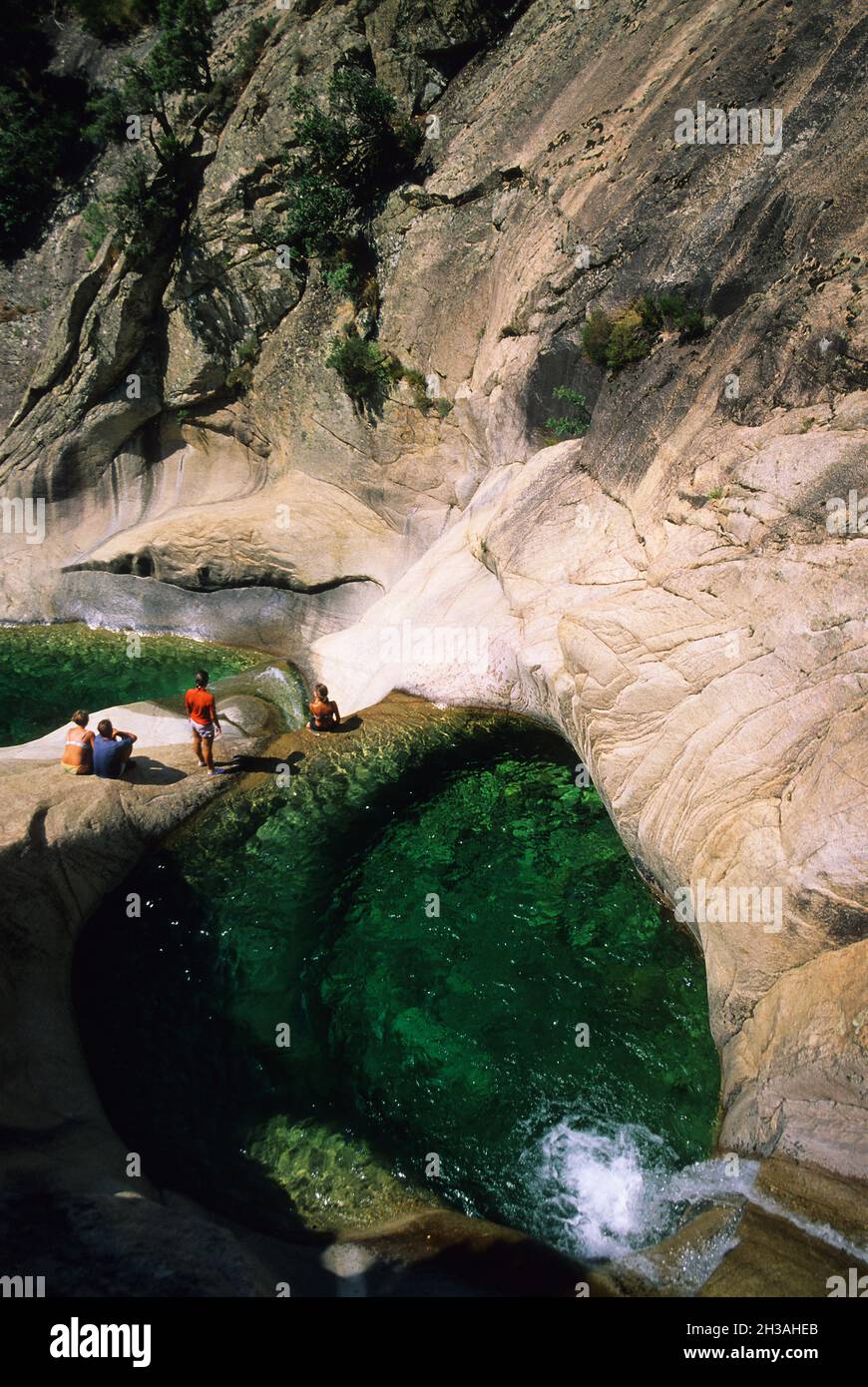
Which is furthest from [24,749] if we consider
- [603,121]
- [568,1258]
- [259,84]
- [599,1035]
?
[259,84]

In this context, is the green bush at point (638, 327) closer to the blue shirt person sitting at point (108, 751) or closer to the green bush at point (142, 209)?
the blue shirt person sitting at point (108, 751)

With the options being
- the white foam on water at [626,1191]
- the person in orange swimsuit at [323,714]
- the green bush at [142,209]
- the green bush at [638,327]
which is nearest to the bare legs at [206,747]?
the person in orange swimsuit at [323,714]

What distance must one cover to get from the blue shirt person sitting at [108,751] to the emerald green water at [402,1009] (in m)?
1.43

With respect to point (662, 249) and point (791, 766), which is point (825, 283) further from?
point (791, 766)

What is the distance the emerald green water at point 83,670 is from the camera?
50.0 ft

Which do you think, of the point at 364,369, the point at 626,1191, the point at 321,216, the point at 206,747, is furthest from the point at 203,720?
the point at 321,216

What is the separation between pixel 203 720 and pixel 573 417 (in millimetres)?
7734

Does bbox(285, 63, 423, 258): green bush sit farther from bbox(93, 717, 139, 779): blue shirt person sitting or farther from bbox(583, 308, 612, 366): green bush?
bbox(93, 717, 139, 779): blue shirt person sitting

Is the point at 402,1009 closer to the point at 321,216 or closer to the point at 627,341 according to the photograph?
the point at 627,341

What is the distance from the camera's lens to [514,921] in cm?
961

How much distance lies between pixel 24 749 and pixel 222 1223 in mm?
7927

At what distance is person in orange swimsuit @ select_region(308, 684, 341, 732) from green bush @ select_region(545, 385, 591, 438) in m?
5.90

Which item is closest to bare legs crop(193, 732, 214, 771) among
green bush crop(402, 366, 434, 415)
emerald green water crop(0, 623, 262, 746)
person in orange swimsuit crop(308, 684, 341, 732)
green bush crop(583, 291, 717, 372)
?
person in orange swimsuit crop(308, 684, 341, 732)

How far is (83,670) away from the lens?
17.0 m
